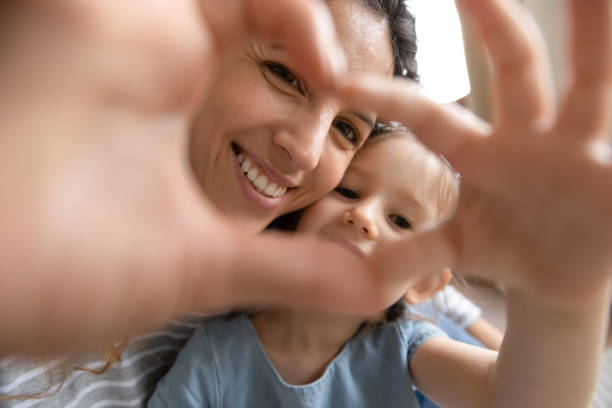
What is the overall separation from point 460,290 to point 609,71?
85 cm

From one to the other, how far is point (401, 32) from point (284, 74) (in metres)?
0.22

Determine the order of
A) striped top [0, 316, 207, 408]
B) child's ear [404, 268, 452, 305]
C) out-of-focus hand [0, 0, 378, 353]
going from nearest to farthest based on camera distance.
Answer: out-of-focus hand [0, 0, 378, 353] → striped top [0, 316, 207, 408] → child's ear [404, 268, 452, 305]

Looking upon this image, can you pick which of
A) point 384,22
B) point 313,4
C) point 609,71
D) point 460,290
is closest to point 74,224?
point 313,4

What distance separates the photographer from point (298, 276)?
0.90ft

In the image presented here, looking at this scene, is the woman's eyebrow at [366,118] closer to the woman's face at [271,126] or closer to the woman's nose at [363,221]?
the woman's face at [271,126]

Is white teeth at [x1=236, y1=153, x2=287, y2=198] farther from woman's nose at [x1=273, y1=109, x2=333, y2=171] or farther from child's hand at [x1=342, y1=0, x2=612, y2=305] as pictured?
child's hand at [x1=342, y1=0, x2=612, y2=305]

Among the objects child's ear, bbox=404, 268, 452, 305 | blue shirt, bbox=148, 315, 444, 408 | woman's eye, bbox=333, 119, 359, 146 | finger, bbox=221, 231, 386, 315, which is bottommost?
blue shirt, bbox=148, 315, 444, 408

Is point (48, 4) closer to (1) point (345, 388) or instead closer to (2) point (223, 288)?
(2) point (223, 288)

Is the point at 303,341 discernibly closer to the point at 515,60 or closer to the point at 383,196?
the point at 383,196

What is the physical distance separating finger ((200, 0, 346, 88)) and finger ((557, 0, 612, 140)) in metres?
0.15

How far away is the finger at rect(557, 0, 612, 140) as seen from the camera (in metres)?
0.27

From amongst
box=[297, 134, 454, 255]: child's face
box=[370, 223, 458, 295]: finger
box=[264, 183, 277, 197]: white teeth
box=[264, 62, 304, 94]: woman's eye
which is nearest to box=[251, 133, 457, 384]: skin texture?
box=[297, 134, 454, 255]: child's face

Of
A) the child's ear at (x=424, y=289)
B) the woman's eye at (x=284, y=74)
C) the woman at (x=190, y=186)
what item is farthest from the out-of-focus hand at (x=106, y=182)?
the child's ear at (x=424, y=289)

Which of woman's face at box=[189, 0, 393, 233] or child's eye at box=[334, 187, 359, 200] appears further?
child's eye at box=[334, 187, 359, 200]
